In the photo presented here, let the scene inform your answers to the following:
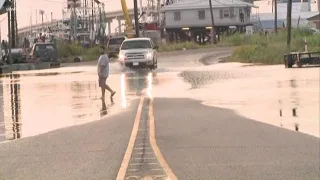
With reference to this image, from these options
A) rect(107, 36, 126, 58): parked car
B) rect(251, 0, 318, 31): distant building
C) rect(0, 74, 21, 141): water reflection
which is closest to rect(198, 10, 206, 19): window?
rect(251, 0, 318, 31): distant building

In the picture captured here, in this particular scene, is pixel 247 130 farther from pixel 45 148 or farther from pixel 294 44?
pixel 294 44

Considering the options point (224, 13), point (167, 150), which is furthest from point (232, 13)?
Result: point (167, 150)

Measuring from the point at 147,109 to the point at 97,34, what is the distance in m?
79.6

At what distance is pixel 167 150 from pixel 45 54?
42628 millimetres

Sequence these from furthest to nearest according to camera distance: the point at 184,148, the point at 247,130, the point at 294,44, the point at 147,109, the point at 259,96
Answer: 1. the point at 294,44
2. the point at 259,96
3. the point at 147,109
4. the point at 247,130
5. the point at 184,148

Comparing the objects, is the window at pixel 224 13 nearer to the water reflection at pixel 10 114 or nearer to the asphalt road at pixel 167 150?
the water reflection at pixel 10 114

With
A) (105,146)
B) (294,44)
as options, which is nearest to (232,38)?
(294,44)

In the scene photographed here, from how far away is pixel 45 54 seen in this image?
53062mm

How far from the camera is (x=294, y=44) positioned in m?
47.8

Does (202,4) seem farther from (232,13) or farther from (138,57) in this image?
(138,57)

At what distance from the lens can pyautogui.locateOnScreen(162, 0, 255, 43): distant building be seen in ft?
326

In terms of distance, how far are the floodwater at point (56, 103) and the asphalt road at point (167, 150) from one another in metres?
0.94

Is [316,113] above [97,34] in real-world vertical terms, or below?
below

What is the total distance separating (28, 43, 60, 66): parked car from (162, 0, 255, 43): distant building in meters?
47.4
